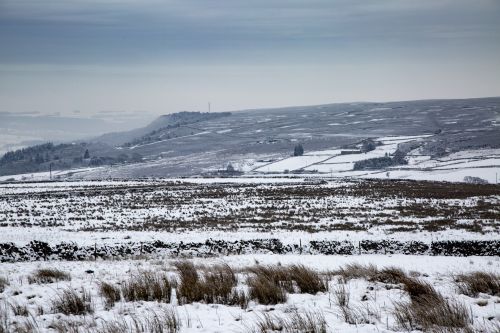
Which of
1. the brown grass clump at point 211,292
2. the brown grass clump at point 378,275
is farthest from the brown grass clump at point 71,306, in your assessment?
the brown grass clump at point 378,275

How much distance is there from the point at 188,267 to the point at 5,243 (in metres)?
13.6

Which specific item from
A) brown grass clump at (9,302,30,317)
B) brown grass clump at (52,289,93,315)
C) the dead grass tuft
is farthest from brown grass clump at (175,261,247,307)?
brown grass clump at (9,302,30,317)

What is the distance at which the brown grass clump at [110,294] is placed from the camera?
812cm

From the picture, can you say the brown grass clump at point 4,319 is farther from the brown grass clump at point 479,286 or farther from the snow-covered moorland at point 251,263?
the brown grass clump at point 479,286

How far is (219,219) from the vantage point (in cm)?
3362

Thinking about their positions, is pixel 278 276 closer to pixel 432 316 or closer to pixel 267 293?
pixel 267 293

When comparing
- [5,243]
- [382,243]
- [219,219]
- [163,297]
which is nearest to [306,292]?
[163,297]

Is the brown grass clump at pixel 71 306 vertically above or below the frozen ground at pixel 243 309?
above

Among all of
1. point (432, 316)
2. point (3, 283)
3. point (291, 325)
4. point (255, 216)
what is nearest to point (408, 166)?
point (255, 216)

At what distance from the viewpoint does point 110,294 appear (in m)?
8.53

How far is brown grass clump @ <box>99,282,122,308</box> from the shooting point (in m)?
8.12

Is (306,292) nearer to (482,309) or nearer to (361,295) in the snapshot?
(361,295)

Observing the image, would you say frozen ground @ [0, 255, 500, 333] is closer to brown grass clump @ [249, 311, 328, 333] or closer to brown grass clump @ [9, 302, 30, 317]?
brown grass clump @ [9, 302, 30, 317]

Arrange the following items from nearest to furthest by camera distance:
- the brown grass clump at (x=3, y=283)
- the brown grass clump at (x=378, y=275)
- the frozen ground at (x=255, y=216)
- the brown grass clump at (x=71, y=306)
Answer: the brown grass clump at (x=71, y=306), the brown grass clump at (x=3, y=283), the brown grass clump at (x=378, y=275), the frozen ground at (x=255, y=216)
